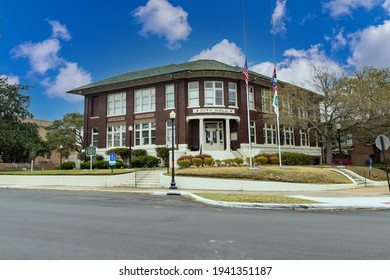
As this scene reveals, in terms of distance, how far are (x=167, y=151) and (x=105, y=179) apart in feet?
26.7

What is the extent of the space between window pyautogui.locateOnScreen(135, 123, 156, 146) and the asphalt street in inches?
956

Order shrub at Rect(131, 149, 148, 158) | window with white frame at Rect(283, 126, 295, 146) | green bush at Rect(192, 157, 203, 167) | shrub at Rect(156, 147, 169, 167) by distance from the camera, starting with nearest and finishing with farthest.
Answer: green bush at Rect(192, 157, 203, 167) < shrub at Rect(156, 147, 169, 167) < shrub at Rect(131, 149, 148, 158) < window with white frame at Rect(283, 126, 295, 146)

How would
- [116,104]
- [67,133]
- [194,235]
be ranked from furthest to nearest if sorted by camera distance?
[67,133], [116,104], [194,235]

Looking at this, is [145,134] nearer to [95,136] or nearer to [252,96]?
[95,136]

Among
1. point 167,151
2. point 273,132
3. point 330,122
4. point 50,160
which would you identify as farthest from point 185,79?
point 50,160

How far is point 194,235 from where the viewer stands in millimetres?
6996

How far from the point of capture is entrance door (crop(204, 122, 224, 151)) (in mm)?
33094

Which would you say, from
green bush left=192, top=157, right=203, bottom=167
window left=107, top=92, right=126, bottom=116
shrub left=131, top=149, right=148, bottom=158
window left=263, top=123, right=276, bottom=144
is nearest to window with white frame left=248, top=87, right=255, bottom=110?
window left=263, top=123, right=276, bottom=144

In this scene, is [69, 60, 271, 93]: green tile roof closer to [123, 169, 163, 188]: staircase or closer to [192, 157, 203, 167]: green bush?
[192, 157, 203, 167]: green bush

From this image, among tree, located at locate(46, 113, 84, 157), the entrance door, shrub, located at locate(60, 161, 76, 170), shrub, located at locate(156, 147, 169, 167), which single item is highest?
tree, located at locate(46, 113, 84, 157)

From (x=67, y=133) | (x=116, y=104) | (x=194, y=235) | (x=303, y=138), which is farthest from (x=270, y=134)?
(x=67, y=133)

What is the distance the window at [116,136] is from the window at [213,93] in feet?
35.7

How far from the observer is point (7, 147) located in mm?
38594

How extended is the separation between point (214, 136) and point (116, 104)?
1300 cm
